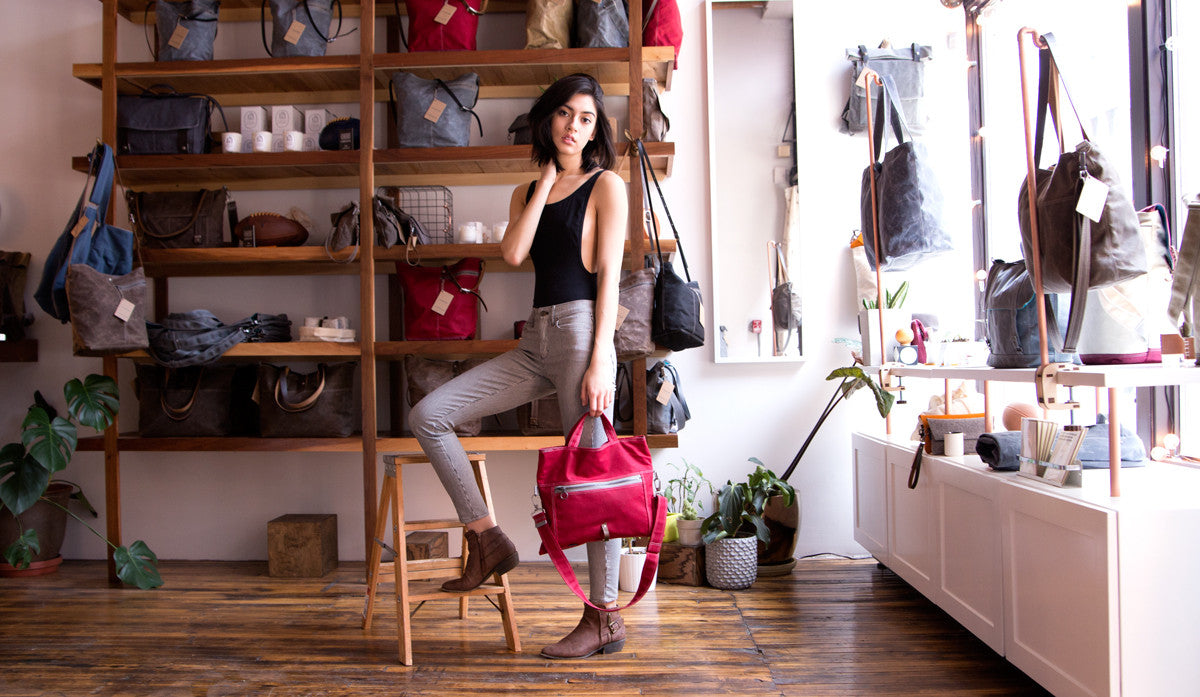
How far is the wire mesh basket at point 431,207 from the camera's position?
3623 mm

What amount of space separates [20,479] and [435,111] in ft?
7.19

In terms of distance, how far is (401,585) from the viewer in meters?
2.48

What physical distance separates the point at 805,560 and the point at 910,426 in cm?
78

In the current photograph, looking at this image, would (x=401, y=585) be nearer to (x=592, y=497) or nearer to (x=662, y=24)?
(x=592, y=497)

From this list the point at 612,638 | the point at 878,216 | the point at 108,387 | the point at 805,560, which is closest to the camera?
the point at 612,638

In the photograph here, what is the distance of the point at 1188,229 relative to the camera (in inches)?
74.6

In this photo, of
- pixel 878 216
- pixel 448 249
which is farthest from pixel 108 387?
pixel 878 216

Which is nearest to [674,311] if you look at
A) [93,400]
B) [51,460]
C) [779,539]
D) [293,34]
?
[779,539]

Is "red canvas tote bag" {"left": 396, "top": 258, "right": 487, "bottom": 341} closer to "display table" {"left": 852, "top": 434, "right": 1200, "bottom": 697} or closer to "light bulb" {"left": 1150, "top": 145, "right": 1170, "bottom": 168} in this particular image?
"display table" {"left": 852, "top": 434, "right": 1200, "bottom": 697}

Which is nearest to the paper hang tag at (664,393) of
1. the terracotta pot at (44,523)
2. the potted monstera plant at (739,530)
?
the potted monstera plant at (739,530)

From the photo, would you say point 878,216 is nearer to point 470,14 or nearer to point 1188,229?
point 1188,229

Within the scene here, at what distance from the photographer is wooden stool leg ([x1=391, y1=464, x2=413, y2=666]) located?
2430 mm

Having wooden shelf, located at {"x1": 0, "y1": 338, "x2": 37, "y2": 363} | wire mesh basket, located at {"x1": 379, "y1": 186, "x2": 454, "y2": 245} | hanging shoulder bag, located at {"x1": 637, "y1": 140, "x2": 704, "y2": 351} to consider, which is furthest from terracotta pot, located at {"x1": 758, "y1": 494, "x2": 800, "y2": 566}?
wooden shelf, located at {"x1": 0, "y1": 338, "x2": 37, "y2": 363}

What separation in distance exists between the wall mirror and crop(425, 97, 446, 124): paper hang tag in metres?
1.22
